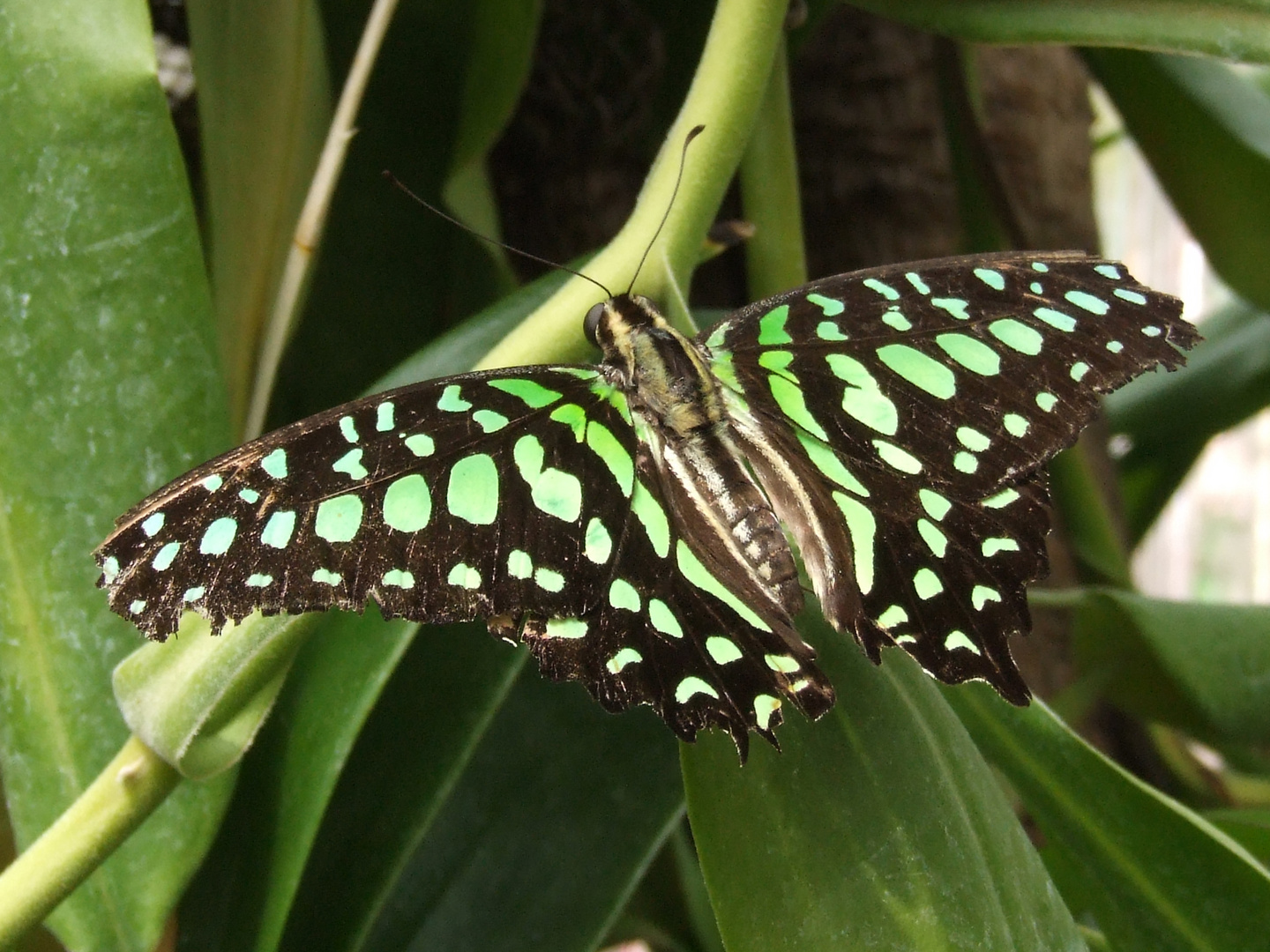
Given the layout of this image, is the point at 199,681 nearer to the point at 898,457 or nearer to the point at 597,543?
the point at 597,543

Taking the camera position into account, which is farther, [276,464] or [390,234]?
[390,234]

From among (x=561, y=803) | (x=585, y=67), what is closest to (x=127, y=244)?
(x=561, y=803)

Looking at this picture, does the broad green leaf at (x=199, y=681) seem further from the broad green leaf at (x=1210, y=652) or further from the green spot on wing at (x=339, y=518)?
the broad green leaf at (x=1210, y=652)

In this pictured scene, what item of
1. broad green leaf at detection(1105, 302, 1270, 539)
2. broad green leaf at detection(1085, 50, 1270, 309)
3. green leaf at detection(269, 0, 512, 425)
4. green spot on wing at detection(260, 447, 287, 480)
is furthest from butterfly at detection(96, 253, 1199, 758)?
broad green leaf at detection(1105, 302, 1270, 539)

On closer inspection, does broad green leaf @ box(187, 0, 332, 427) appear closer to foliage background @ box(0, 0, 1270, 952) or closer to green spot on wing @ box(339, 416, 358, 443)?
foliage background @ box(0, 0, 1270, 952)

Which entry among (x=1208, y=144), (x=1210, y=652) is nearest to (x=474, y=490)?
(x=1210, y=652)

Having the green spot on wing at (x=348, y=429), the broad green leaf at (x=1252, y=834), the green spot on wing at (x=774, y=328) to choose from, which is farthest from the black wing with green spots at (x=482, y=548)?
the broad green leaf at (x=1252, y=834)
